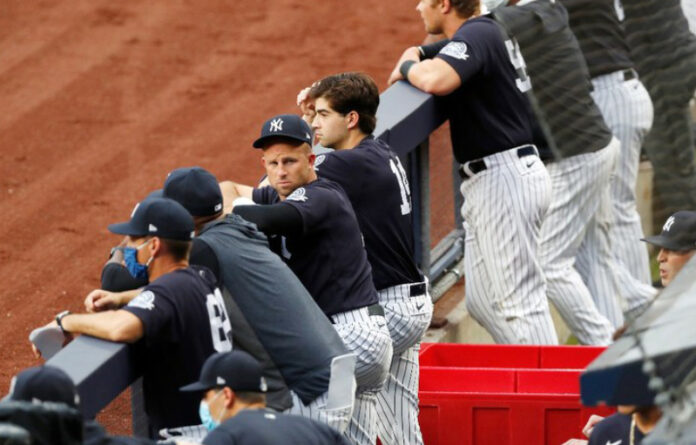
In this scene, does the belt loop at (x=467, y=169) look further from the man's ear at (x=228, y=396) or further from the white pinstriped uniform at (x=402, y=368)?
the man's ear at (x=228, y=396)

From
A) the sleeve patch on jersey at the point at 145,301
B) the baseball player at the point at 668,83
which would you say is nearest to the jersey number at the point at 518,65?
the sleeve patch on jersey at the point at 145,301

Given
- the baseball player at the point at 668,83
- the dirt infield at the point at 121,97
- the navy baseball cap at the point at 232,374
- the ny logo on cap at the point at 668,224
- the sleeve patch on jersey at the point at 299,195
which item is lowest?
the dirt infield at the point at 121,97

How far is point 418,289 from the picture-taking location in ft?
20.2

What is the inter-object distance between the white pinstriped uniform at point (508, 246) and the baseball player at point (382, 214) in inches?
33.5

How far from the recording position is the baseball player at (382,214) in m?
5.91

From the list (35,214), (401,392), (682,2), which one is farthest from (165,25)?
(682,2)

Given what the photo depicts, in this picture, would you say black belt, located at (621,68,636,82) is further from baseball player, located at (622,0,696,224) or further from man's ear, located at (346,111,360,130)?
baseball player, located at (622,0,696,224)

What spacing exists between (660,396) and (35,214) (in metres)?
7.85

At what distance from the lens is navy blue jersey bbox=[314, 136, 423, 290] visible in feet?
19.3

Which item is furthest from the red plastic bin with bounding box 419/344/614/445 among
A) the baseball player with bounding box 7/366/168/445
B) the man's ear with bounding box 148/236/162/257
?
the baseball player with bounding box 7/366/168/445

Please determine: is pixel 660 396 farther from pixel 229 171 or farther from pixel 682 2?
pixel 229 171

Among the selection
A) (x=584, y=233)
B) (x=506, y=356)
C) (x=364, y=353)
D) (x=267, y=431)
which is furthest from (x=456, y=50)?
(x=267, y=431)

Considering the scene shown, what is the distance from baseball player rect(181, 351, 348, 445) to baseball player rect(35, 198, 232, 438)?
0.23 metres

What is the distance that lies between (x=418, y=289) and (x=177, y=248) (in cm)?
151
